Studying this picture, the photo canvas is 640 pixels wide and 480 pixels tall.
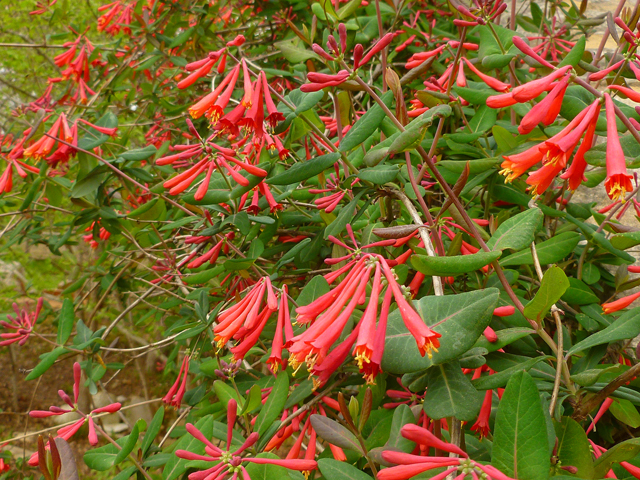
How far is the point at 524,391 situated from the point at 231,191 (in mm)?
800

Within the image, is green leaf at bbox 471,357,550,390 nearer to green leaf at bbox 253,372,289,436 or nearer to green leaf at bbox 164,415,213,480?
green leaf at bbox 253,372,289,436

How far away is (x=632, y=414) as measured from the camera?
0.87 meters

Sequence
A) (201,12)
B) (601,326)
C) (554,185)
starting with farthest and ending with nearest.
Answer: (201,12)
(554,185)
(601,326)

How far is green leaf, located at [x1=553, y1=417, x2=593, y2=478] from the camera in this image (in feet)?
2.32

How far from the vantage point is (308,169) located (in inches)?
38.7

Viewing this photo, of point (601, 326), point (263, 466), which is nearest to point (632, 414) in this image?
point (601, 326)

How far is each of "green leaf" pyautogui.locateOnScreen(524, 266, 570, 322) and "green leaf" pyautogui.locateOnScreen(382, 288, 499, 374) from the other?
9 cm

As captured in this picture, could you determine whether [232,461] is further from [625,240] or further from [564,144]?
[625,240]

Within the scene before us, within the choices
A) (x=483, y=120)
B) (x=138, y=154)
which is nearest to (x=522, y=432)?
(x=483, y=120)

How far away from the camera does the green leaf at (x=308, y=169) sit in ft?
3.20

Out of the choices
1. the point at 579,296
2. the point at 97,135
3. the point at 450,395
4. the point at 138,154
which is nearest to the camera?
the point at 450,395

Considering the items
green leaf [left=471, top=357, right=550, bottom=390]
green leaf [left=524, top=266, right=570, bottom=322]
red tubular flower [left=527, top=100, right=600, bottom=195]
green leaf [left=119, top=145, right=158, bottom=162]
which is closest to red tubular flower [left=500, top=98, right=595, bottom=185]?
red tubular flower [left=527, top=100, right=600, bottom=195]

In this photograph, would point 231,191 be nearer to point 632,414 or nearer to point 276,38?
point 632,414

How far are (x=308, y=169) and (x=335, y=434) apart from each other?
500 millimetres
